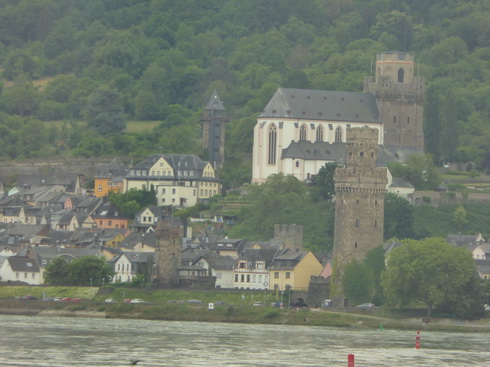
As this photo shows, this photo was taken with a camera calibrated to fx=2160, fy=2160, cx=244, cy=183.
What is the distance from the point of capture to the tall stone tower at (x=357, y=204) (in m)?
133

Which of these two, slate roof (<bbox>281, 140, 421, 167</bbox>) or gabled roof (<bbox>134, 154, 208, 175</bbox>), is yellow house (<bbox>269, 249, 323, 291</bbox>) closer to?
slate roof (<bbox>281, 140, 421, 167</bbox>)

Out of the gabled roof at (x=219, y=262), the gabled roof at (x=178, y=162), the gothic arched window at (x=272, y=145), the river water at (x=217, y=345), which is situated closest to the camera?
the river water at (x=217, y=345)

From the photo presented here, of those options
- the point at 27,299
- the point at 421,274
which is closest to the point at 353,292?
the point at 421,274

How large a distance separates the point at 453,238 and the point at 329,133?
26.1 m

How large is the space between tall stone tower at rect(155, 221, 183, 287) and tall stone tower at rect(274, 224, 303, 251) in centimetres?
1121

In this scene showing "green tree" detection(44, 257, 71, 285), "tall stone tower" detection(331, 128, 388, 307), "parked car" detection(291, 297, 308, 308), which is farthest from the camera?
"green tree" detection(44, 257, 71, 285)

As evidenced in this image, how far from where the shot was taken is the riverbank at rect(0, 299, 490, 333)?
12194cm

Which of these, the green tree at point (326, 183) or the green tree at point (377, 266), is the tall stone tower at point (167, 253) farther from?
the green tree at point (326, 183)

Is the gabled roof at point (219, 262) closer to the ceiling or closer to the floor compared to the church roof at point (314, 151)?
Result: closer to the floor

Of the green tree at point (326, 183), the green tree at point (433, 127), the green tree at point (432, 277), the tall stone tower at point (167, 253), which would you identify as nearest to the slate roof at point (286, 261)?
the tall stone tower at point (167, 253)

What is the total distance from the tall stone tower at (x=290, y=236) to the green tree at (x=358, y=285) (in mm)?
16643

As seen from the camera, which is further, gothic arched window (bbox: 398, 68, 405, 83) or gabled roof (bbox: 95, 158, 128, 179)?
gabled roof (bbox: 95, 158, 128, 179)

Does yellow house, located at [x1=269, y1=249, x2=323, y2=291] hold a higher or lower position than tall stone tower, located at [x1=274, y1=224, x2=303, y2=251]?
lower

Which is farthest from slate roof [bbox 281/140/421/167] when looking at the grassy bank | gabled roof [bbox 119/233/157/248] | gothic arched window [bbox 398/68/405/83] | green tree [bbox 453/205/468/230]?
the grassy bank
